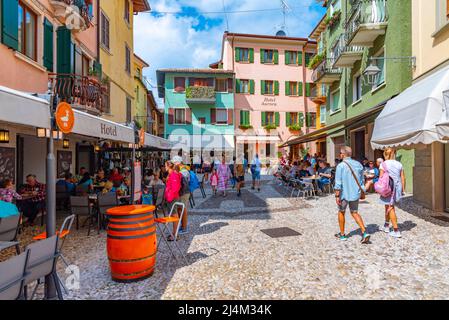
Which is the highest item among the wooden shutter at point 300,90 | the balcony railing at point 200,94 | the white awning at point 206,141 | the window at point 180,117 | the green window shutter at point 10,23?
the wooden shutter at point 300,90

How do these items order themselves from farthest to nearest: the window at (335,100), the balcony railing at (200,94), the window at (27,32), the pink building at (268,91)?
the pink building at (268,91)
the balcony railing at (200,94)
the window at (335,100)
the window at (27,32)

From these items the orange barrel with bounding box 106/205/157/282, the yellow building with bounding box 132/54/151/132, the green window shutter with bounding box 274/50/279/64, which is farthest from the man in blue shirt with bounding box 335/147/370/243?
the green window shutter with bounding box 274/50/279/64

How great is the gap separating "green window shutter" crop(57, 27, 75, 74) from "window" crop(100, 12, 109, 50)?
155 inches

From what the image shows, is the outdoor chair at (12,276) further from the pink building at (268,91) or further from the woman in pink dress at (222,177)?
the pink building at (268,91)

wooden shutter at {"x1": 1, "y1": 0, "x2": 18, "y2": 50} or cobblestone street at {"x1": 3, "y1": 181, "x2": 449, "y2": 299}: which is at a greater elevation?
wooden shutter at {"x1": 1, "y1": 0, "x2": 18, "y2": 50}

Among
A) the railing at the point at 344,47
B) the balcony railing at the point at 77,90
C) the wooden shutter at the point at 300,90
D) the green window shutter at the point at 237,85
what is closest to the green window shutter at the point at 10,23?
the balcony railing at the point at 77,90

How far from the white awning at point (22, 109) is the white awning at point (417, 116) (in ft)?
21.6

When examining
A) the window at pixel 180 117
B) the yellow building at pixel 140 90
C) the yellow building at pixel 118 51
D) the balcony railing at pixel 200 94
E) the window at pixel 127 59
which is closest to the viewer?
the yellow building at pixel 118 51

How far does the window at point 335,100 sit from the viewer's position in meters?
19.4

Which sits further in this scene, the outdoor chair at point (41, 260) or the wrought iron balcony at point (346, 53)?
the wrought iron balcony at point (346, 53)

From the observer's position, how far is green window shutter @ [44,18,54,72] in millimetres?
9422

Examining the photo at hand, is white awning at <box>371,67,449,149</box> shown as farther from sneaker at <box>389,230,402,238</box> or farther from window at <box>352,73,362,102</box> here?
window at <box>352,73,362,102</box>

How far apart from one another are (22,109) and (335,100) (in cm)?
1939
